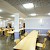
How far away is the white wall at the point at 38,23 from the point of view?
12641 millimetres

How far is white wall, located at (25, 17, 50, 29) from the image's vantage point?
1264 centimetres

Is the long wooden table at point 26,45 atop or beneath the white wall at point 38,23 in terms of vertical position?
beneath

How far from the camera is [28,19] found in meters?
13.2

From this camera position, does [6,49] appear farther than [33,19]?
No

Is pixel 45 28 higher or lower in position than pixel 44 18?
lower

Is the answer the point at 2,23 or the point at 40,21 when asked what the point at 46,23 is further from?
the point at 2,23

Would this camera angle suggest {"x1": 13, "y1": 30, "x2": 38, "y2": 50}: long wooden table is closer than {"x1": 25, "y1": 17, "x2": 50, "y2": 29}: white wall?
Yes

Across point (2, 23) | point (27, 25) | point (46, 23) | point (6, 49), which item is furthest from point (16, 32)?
point (2, 23)

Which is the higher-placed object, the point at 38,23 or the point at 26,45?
the point at 38,23

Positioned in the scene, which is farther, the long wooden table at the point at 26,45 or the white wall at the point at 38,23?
the white wall at the point at 38,23

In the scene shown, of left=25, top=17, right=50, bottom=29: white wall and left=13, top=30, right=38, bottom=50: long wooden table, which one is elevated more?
left=25, top=17, right=50, bottom=29: white wall

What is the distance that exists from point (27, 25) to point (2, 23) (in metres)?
9.52

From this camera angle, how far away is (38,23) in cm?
1284

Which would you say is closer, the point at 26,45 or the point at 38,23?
the point at 26,45
